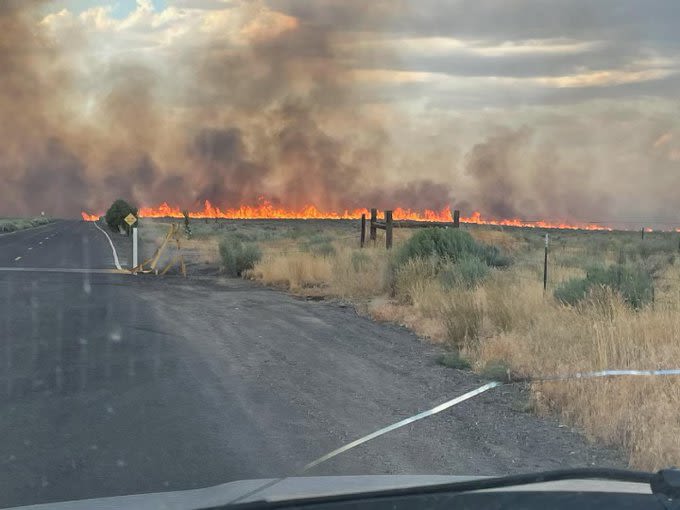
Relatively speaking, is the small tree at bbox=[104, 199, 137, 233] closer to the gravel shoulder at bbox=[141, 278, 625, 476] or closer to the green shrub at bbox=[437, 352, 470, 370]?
the gravel shoulder at bbox=[141, 278, 625, 476]

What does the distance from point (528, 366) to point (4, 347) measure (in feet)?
24.0

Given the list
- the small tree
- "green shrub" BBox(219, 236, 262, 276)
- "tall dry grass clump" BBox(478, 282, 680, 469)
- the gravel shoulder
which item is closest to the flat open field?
"tall dry grass clump" BBox(478, 282, 680, 469)

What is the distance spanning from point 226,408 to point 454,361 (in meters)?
3.70

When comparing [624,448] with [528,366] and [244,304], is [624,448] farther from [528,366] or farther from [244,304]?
[244,304]

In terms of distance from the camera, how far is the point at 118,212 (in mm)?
88750

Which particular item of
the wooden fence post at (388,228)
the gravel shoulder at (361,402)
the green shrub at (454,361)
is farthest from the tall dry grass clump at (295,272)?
the green shrub at (454,361)

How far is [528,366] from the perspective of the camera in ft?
30.2

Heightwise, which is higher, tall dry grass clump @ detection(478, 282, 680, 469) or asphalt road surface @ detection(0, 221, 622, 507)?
tall dry grass clump @ detection(478, 282, 680, 469)

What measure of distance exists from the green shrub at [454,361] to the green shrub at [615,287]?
3.28m

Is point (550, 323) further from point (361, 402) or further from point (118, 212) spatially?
point (118, 212)

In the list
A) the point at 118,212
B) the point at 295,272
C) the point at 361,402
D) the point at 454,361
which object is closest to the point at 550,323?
the point at 454,361

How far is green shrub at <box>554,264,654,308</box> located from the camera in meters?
13.0

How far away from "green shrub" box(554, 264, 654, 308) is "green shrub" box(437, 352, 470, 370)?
129 inches

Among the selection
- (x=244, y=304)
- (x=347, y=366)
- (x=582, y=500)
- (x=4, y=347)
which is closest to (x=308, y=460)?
(x=582, y=500)
